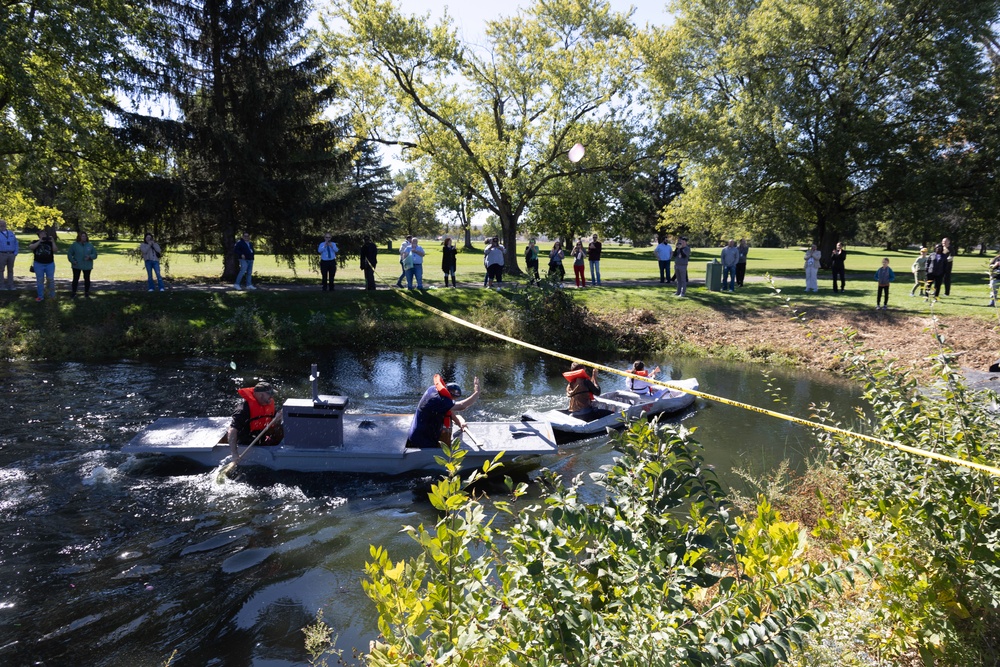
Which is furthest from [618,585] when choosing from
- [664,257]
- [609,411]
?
[664,257]

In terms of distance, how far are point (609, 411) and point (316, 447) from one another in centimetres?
590

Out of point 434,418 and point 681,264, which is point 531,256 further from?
point 434,418

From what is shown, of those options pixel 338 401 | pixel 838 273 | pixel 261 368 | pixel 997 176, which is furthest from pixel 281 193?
pixel 997 176

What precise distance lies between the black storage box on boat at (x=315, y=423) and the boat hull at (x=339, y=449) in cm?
9

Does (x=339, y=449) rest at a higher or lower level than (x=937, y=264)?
lower

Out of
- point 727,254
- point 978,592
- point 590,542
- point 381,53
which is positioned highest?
point 381,53

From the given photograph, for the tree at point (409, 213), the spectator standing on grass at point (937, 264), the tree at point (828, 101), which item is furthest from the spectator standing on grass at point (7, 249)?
the tree at point (409, 213)

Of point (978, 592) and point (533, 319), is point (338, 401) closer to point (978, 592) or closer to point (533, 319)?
point (978, 592)

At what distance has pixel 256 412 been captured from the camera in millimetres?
10398

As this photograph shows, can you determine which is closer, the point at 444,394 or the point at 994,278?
the point at 444,394

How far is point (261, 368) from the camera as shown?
56.3ft

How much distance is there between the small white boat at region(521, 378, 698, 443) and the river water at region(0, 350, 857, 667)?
13.5 inches

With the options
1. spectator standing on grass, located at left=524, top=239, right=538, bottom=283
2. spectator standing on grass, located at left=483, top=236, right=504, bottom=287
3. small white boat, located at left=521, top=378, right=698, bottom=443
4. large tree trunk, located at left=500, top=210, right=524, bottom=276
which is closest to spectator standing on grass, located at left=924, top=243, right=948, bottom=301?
small white boat, located at left=521, top=378, right=698, bottom=443

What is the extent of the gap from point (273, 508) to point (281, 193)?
56.6 ft
